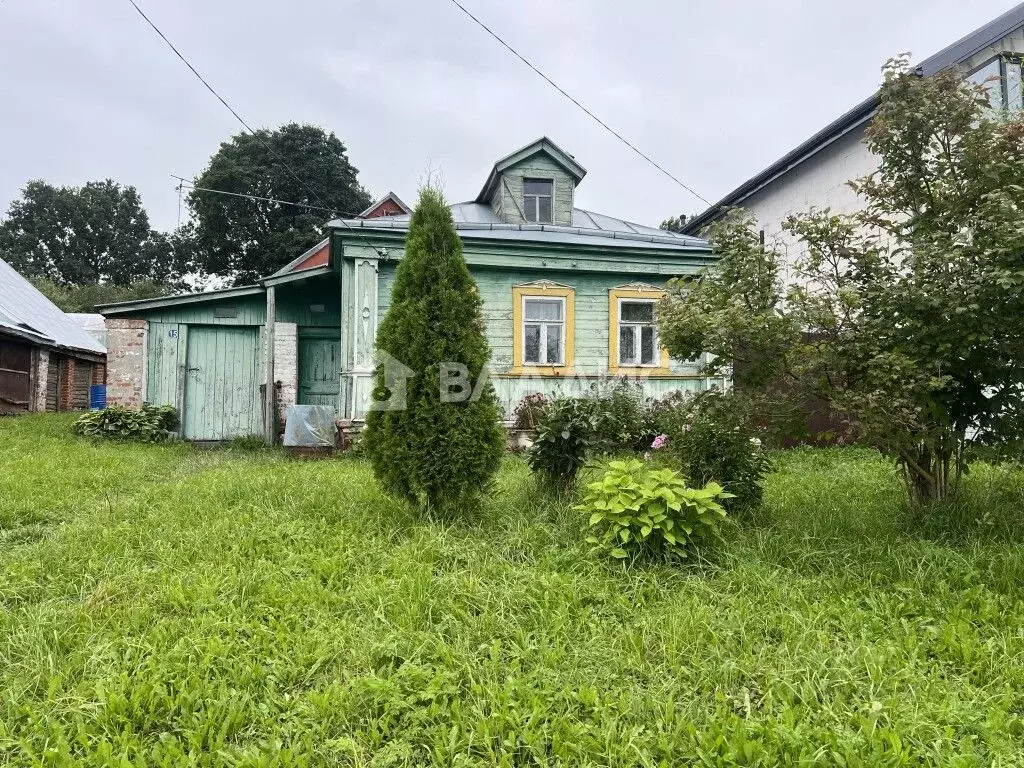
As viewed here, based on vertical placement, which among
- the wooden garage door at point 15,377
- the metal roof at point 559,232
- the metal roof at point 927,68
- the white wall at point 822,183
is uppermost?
the metal roof at point 927,68

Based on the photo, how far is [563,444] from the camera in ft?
14.6

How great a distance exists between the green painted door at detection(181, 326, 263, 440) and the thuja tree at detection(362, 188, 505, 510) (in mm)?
7185

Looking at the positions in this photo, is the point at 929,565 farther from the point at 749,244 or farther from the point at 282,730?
the point at 282,730

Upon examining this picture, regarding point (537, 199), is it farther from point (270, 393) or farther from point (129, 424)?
point (129, 424)

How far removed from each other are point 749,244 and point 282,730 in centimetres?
372

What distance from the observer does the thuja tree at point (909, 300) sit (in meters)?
3.08

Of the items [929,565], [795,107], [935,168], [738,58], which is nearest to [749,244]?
[935,168]

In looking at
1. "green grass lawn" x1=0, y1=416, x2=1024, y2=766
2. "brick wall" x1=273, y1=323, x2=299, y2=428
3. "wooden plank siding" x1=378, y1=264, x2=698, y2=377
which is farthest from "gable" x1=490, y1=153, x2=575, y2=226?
"green grass lawn" x1=0, y1=416, x2=1024, y2=766

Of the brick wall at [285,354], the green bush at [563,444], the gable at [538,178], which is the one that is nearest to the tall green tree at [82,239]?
the brick wall at [285,354]

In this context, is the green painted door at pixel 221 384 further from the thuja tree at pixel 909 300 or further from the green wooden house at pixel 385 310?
the thuja tree at pixel 909 300

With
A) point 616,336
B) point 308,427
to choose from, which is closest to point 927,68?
point 616,336

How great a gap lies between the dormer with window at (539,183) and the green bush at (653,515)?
26.6ft

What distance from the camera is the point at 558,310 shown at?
9.15 metres

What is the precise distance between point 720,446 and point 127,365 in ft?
32.6
